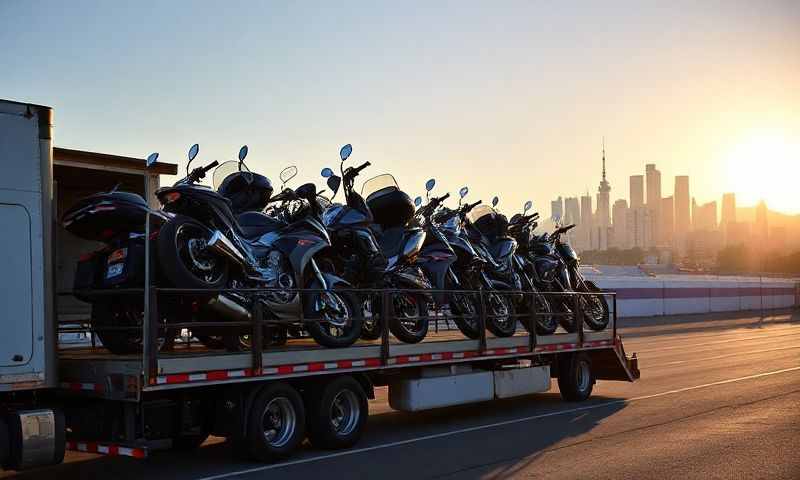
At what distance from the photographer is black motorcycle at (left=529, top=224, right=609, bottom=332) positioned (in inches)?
620

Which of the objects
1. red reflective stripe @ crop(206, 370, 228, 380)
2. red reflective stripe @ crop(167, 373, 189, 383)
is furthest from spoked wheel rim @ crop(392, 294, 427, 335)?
red reflective stripe @ crop(167, 373, 189, 383)

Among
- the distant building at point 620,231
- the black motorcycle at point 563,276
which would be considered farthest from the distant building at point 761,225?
the black motorcycle at point 563,276

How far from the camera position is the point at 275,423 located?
938cm

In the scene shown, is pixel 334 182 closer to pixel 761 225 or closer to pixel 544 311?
pixel 544 311

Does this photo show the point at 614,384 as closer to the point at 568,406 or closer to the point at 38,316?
the point at 568,406

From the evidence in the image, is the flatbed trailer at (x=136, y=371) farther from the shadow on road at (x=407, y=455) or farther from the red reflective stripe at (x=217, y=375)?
the shadow on road at (x=407, y=455)

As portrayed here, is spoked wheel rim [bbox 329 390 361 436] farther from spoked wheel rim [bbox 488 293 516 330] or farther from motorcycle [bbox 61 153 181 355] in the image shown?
spoked wheel rim [bbox 488 293 516 330]

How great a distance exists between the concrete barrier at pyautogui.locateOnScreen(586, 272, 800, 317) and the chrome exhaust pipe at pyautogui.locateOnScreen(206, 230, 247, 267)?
32944mm

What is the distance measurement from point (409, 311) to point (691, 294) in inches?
1649

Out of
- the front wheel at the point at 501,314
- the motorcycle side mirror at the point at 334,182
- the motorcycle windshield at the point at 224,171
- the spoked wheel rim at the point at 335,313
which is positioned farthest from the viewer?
the front wheel at the point at 501,314

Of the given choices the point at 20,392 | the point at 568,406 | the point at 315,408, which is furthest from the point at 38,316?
the point at 568,406

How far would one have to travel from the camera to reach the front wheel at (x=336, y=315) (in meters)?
10.4

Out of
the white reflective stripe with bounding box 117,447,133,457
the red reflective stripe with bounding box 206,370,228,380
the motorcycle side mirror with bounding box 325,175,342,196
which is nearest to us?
the white reflective stripe with bounding box 117,447,133,457

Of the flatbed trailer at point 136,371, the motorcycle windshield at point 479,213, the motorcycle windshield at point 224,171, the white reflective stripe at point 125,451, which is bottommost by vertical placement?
the white reflective stripe at point 125,451
